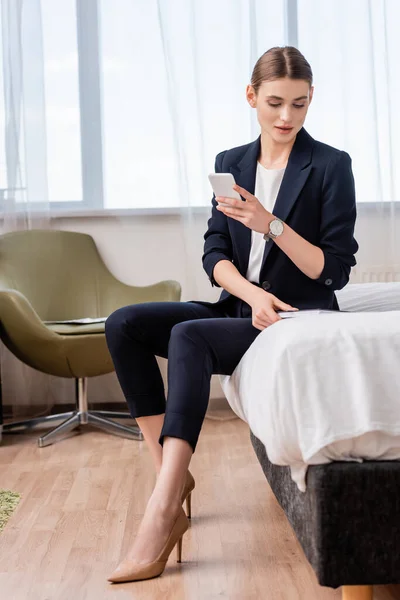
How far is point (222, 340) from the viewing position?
184cm

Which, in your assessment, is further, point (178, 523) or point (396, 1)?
point (396, 1)

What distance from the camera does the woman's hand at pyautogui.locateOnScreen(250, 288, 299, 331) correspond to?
184 centimetres

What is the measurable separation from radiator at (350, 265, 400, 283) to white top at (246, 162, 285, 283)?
5.97 ft

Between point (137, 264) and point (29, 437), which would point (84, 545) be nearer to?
point (29, 437)

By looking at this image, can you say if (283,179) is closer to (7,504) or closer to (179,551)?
(179,551)

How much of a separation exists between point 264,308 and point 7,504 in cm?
103

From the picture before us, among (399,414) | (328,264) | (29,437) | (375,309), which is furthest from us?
(29,437)

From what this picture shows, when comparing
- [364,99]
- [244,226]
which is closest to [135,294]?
[364,99]

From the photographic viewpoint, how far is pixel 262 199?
209cm

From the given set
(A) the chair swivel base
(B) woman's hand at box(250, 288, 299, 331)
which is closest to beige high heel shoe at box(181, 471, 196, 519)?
(B) woman's hand at box(250, 288, 299, 331)

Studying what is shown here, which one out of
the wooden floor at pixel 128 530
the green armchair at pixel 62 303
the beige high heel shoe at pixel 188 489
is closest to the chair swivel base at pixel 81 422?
the green armchair at pixel 62 303

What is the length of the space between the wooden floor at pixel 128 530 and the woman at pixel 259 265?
14cm

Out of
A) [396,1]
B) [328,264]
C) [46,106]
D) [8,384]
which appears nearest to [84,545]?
[328,264]

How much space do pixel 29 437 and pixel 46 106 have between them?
154 centimetres
